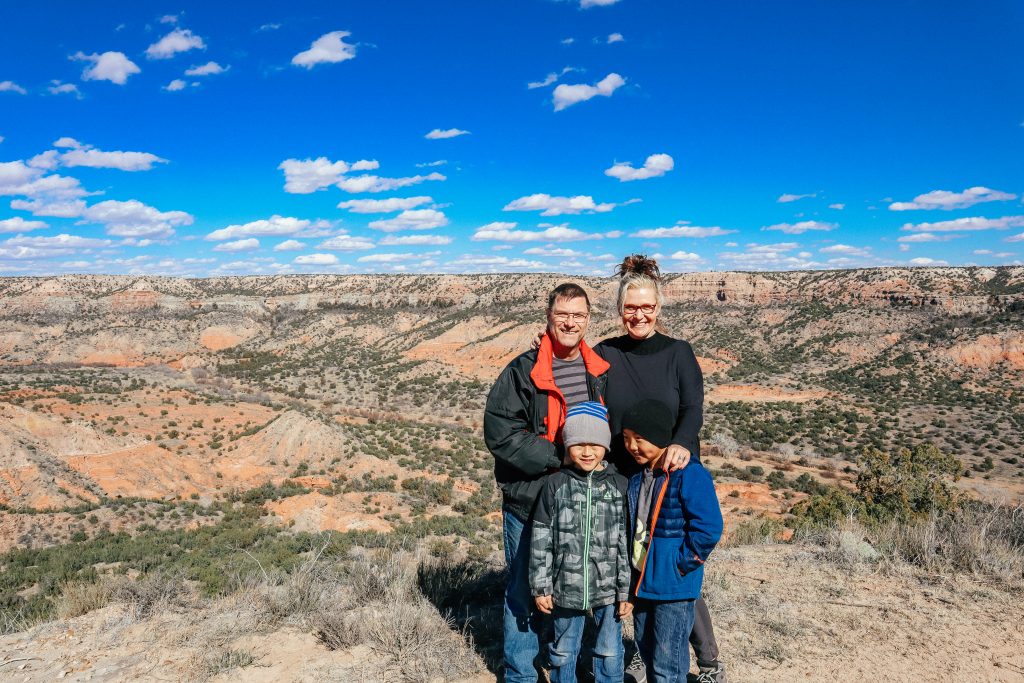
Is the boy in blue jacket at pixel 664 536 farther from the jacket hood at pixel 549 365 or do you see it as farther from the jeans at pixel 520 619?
the jeans at pixel 520 619

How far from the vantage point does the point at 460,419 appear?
1347 inches

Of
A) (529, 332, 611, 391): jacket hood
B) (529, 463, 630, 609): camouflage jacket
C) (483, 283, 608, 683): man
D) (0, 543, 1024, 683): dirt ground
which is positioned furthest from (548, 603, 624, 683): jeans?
(529, 332, 611, 391): jacket hood

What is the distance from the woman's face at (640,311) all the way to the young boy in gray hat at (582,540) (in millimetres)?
564

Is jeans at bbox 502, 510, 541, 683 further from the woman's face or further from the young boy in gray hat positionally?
the woman's face

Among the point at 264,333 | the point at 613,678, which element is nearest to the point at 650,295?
the point at 613,678

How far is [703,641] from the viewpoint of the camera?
11.4ft

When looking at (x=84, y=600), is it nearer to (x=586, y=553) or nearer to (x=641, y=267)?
(x=586, y=553)

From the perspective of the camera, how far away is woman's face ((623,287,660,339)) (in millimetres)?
3283

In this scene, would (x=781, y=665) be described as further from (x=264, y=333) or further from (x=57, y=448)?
(x=264, y=333)

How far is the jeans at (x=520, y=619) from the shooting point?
10.8 ft

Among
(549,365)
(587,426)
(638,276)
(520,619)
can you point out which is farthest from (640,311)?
(520,619)

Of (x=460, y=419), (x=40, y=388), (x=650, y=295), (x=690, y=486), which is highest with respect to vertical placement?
(x=650, y=295)

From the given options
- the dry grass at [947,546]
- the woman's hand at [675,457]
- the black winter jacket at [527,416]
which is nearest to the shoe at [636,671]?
the black winter jacket at [527,416]

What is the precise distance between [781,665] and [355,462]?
63.3 feet
